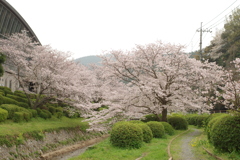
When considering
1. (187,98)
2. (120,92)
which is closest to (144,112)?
(120,92)

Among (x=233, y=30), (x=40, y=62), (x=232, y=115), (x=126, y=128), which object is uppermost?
(x=233, y=30)

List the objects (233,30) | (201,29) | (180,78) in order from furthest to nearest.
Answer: (233,30)
(201,29)
(180,78)

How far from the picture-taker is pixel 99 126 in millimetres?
17562

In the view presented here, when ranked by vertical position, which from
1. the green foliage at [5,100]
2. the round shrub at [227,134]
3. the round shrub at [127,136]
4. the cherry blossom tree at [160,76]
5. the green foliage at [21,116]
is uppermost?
the cherry blossom tree at [160,76]

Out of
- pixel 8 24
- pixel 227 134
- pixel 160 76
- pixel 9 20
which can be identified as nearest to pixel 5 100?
pixel 160 76

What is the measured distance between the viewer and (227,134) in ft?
25.5

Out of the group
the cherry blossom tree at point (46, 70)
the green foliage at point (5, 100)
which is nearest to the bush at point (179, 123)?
the cherry blossom tree at point (46, 70)

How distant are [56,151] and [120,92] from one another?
26.5ft

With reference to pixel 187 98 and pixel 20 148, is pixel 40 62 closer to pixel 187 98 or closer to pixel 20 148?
pixel 20 148

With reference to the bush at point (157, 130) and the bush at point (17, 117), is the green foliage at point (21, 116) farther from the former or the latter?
the bush at point (157, 130)

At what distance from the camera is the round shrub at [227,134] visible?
7.61 meters

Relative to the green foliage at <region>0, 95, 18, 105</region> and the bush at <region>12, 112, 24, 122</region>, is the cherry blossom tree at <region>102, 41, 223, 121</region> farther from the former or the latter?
the green foliage at <region>0, 95, 18, 105</region>

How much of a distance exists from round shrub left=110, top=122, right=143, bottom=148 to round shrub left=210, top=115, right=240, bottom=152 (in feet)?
15.0

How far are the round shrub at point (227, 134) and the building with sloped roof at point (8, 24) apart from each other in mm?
22888
